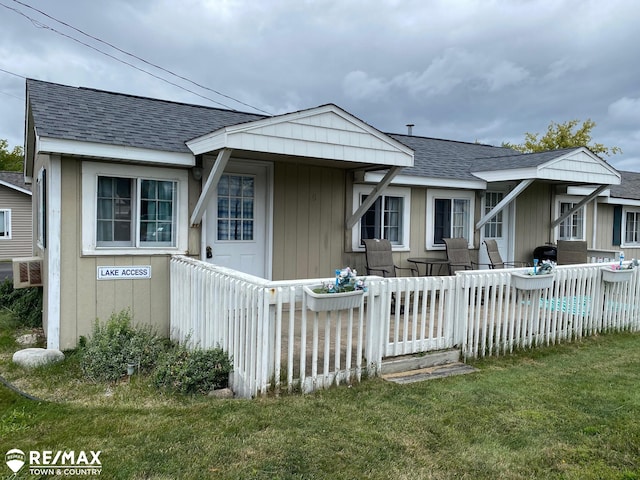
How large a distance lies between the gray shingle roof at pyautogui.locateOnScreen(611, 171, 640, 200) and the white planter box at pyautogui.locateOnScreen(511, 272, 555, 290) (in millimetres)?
7053

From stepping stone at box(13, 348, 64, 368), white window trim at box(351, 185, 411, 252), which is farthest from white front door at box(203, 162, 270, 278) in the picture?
stepping stone at box(13, 348, 64, 368)

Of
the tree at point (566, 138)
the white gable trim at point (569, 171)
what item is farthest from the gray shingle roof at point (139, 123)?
the tree at point (566, 138)

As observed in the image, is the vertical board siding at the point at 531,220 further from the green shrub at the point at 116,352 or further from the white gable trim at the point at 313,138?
the green shrub at the point at 116,352

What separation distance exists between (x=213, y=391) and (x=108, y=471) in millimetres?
1339

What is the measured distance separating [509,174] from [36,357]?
7501mm

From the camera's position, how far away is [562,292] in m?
5.57

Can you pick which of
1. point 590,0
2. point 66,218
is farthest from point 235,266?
point 590,0

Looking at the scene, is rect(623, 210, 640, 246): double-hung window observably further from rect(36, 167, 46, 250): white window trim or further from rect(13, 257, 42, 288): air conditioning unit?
rect(13, 257, 42, 288): air conditioning unit

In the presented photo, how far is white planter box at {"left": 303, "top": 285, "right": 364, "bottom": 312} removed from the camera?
3.61 m

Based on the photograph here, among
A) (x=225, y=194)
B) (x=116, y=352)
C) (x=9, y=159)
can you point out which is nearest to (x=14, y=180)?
(x=225, y=194)

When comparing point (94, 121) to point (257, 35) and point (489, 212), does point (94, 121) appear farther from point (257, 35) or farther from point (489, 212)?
point (257, 35)

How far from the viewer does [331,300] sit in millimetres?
3645

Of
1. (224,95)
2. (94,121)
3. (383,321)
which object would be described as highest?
(224,95)

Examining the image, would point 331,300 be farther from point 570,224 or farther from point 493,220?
point 570,224
